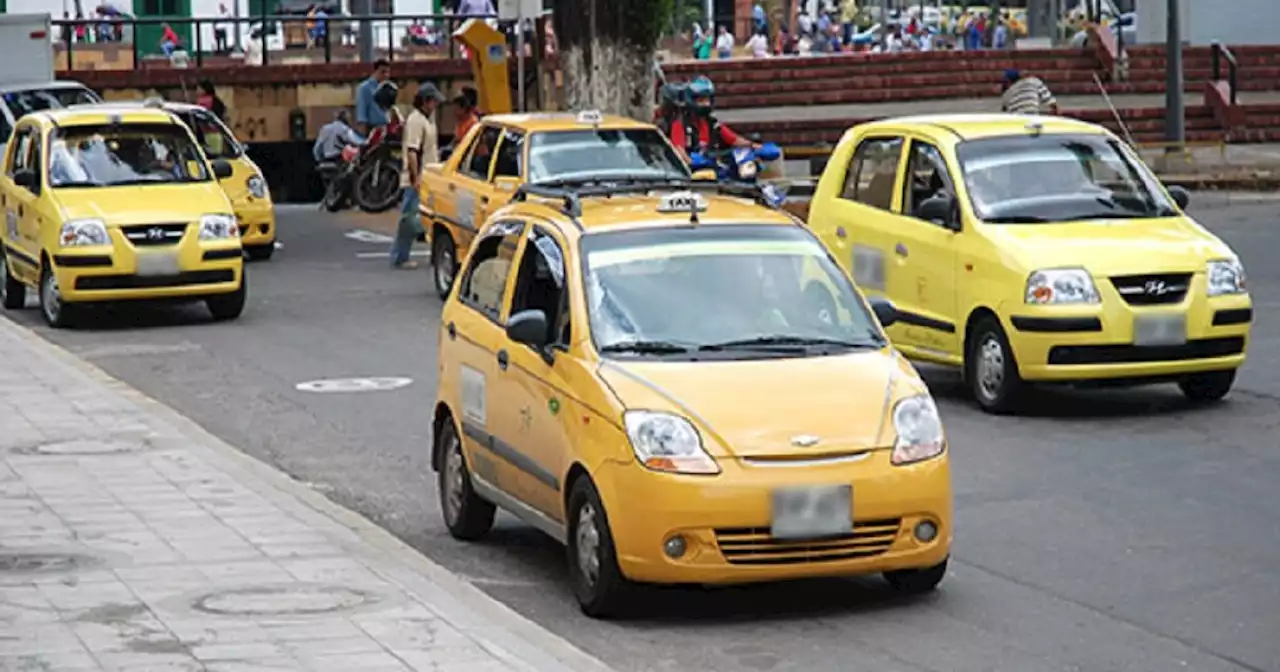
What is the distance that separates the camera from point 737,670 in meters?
8.93

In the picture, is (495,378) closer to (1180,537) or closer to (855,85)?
(1180,537)

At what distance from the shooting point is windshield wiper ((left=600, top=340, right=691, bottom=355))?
1023cm

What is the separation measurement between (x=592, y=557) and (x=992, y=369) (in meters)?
6.08

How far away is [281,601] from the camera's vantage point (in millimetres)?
9703

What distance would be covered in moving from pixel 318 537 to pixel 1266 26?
4321 cm

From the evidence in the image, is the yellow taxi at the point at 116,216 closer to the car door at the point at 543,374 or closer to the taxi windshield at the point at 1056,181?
the taxi windshield at the point at 1056,181

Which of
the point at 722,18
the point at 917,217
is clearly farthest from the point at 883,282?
the point at 722,18

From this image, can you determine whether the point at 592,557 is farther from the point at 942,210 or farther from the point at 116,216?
the point at 116,216

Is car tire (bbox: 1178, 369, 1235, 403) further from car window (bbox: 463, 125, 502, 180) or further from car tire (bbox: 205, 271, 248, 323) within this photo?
car tire (bbox: 205, 271, 248, 323)

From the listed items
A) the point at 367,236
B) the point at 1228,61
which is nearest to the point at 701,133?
the point at 367,236

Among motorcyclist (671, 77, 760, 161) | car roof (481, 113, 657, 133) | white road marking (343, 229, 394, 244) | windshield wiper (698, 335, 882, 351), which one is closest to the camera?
windshield wiper (698, 335, 882, 351)

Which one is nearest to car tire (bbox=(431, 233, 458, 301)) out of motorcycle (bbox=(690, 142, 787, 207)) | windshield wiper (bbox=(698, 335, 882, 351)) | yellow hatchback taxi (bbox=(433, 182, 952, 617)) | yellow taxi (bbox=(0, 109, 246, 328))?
yellow taxi (bbox=(0, 109, 246, 328))

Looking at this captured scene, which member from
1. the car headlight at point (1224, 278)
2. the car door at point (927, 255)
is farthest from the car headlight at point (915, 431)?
the car door at point (927, 255)

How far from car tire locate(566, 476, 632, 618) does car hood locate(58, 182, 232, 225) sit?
478 inches
